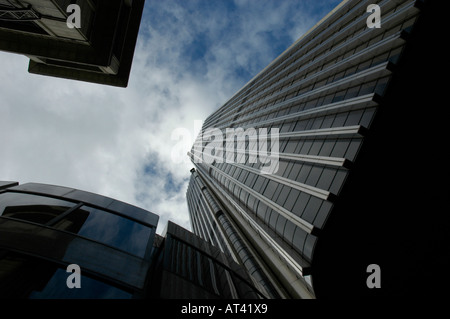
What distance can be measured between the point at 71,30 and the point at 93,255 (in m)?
13.1

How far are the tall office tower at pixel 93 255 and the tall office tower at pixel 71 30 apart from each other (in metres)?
9.30

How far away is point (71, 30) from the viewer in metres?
13.9

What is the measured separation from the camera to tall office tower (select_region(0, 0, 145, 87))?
1224cm

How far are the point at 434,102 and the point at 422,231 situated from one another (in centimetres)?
938

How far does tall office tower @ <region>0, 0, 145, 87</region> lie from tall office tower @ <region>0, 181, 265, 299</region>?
366 inches

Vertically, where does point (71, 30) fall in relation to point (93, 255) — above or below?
above

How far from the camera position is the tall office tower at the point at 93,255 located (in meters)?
7.65
